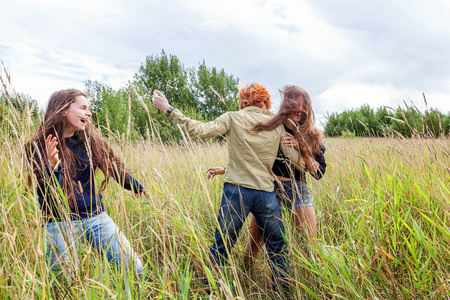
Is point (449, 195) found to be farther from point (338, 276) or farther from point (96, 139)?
point (96, 139)

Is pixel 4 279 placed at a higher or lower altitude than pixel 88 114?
lower

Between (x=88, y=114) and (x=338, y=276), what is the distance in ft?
6.02

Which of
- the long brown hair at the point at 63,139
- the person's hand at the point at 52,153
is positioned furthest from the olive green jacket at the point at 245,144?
the person's hand at the point at 52,153

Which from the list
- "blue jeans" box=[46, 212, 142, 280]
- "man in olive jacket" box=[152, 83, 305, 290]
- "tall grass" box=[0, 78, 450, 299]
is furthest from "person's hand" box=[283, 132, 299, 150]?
→ "blue jeans" box=[46, 212, 142, 280]

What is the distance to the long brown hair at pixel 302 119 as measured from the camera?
222cm

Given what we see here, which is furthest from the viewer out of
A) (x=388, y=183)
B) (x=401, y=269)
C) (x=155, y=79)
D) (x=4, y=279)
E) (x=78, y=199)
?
(x=155, y=79)

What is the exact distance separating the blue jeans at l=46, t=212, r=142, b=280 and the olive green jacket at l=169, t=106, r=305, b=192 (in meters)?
0.83

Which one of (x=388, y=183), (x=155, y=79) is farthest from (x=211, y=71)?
(x=388, y=183)

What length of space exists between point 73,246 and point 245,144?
4.09ft

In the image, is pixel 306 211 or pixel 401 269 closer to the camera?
pixel 401 269

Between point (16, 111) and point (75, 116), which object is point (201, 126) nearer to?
point (75, 116)

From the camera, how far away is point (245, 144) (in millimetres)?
2158

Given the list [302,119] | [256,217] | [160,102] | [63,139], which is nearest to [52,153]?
[63,139]

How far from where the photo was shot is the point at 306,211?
2.18m
